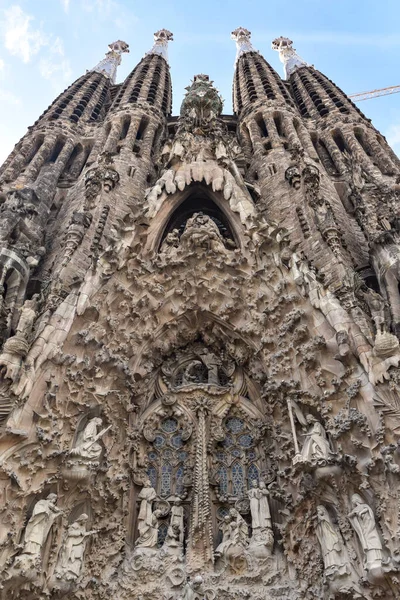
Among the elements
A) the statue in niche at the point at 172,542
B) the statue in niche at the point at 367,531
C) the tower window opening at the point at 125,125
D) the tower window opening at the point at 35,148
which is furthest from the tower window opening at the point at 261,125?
the statue in niche at the point at 367,531

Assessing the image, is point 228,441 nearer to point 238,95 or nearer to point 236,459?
point 236,459

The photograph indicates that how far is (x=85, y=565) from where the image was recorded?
6406 millimetres

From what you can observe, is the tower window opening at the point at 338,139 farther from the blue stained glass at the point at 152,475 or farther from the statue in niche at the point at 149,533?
the statue in niche at the point at 149,533

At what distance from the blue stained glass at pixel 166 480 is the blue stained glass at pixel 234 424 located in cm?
117

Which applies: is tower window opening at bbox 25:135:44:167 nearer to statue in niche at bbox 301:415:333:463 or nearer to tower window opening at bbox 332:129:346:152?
tower window opening at bbox 332:129:346:152

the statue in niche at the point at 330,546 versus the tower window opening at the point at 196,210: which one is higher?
the tower window opening at the point at 196,210

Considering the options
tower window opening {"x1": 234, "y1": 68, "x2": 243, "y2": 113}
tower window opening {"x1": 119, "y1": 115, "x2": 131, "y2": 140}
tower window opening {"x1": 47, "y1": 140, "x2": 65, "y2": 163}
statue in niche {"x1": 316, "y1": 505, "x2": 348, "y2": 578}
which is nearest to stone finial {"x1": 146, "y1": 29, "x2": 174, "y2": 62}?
tower window opening {"x1": 234, "y1": 68, "x2": 243, "y2": 113}

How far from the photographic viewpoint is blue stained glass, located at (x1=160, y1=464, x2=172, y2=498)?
25.4 feet

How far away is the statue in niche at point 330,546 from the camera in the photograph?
586 centimetres

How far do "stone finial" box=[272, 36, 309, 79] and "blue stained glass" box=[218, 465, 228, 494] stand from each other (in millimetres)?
21651

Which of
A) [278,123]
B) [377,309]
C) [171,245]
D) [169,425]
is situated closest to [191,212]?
[171,245]

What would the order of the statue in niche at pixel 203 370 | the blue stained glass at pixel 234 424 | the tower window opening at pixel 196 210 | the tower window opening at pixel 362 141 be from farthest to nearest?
the tower window opening at pixel 362 141 → the tower window opening at pixel 196 210 → the statue in niche at pixel 203 370 → the blue stained glass at pixel 234 424

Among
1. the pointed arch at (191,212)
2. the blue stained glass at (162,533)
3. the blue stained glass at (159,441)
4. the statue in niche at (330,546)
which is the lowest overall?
the statue in niche at (330,546)

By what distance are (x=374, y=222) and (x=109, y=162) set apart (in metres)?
6.90
